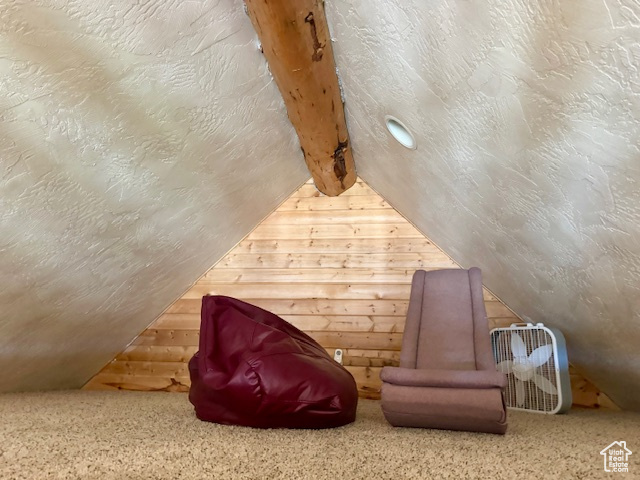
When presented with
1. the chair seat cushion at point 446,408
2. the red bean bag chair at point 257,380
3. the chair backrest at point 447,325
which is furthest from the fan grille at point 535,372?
the red bean bag chair at point 257,380

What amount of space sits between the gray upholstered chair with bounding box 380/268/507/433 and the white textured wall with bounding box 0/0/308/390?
110 centimetres

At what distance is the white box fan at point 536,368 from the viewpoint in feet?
6.79

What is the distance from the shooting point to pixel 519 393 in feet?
7.17

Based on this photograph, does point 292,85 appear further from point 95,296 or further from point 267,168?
point 95,296

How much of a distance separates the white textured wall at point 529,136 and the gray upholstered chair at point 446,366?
1.07ft

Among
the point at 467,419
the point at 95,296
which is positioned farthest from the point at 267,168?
the point at 467,419

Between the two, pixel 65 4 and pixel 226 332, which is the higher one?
pixel 65 4

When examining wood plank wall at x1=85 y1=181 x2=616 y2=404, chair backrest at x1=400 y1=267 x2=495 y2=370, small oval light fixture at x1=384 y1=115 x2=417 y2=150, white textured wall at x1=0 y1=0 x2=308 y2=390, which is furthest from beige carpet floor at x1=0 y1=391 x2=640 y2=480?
wood plank wall at x1=85 y1=181 x2=616 y2=404

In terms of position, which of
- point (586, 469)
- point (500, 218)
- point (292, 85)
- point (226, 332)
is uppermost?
point (292, 85)

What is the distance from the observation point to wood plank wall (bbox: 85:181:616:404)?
2830mm

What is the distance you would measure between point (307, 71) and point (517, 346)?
61.9 inches

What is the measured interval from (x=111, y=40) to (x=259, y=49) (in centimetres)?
61

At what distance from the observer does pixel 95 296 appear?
7.53ft

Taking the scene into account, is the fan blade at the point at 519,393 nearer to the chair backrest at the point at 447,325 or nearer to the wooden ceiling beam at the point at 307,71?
the chair backrest at the point at 447,325
